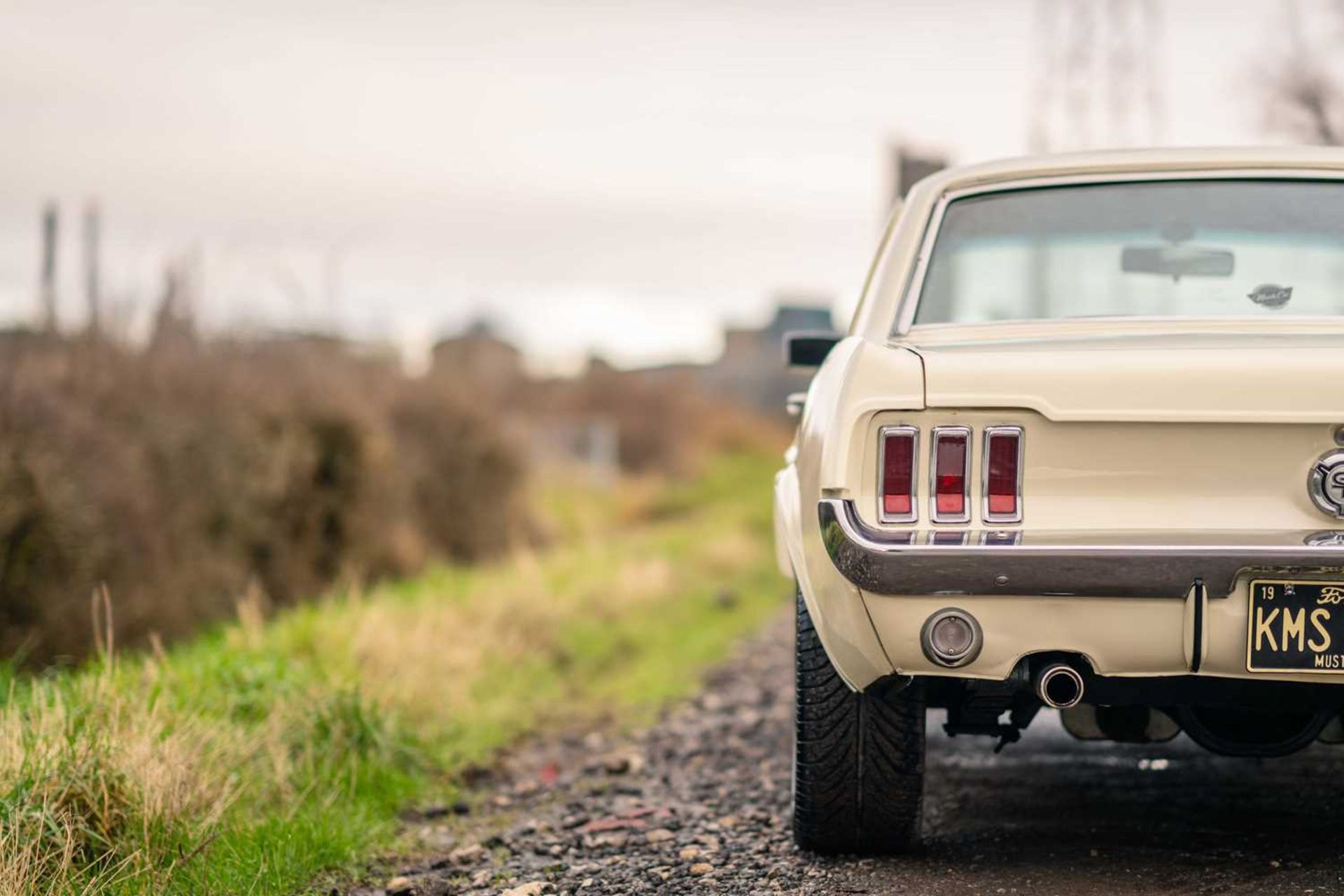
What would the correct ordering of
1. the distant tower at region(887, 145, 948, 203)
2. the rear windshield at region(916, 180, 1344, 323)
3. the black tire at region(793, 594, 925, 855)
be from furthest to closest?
the distant tower at region(887, 145, 948, 203) < the rear windshield at region(916, 180, 1344, 323) < the black tire at region(793, 594, 925, 855)

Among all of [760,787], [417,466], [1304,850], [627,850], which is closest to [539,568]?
[417,466]

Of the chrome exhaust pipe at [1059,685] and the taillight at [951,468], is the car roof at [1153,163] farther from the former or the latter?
the chrome exhaust pipe at [1059,685]

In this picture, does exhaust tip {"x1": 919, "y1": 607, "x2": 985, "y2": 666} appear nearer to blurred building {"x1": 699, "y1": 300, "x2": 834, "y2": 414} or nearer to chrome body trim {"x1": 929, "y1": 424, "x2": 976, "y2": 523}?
chrome body trim {"x1": 929, "y1": 424, "x2": 976, "y2": 523}

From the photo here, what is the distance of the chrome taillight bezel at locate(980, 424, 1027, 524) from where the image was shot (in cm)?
333

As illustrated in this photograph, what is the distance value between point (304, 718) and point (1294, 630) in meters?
3.43

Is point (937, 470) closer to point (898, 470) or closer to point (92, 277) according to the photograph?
point (898, 470)

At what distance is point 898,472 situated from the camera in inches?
133

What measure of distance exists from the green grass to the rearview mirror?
280 centimetres

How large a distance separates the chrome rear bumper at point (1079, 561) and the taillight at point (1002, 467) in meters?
0.08

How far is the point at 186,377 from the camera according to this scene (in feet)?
34.0

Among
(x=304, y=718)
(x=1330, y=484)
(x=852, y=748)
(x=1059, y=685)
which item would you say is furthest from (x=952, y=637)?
(x=304, y=718)

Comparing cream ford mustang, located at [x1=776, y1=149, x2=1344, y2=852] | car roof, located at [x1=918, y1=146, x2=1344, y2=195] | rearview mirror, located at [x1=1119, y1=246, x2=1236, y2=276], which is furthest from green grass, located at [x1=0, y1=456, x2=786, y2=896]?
rearview mirror, located at [x1=1119, y1=246, x2=1236, y2=276]

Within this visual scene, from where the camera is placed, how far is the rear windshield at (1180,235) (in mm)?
4141

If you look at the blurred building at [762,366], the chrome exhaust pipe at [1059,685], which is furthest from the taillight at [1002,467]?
the blurred building at [762,366]
